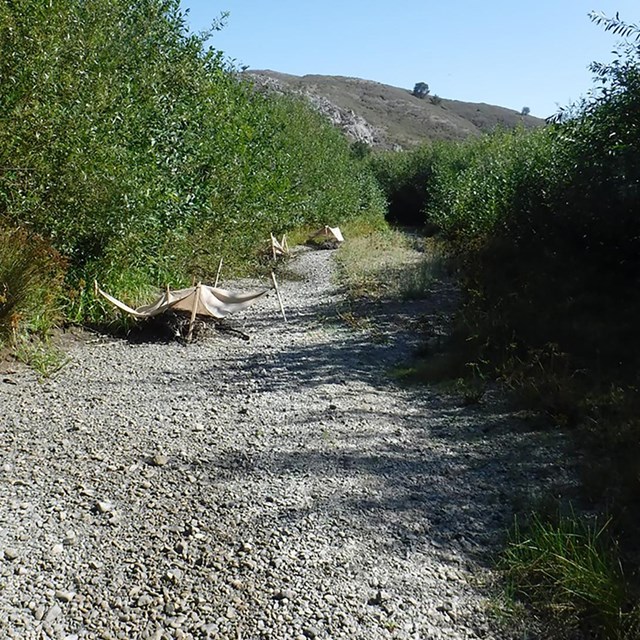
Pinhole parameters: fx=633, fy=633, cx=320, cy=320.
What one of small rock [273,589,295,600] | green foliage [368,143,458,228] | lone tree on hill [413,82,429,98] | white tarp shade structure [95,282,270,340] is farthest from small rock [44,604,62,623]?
lone tree on hill [413,82,429,98]

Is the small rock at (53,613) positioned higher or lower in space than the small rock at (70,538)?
lower

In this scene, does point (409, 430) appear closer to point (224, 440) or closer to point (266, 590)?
point (224, 440)

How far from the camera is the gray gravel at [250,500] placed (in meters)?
2.86

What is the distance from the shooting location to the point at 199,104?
10.3 metres

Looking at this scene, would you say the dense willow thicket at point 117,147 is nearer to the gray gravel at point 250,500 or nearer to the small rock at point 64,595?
the gray gravel at point 250,500

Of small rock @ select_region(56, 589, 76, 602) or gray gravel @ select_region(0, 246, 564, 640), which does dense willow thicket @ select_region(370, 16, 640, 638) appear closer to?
gray gravel @ select_region(0, 246, 564, 640)

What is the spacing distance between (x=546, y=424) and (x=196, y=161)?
7414 millimetres

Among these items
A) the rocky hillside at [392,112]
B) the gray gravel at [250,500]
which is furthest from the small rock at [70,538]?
the rocky hillside at [392,112]

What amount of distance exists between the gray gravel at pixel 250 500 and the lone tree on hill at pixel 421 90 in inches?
4146

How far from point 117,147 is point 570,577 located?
6.59 meters

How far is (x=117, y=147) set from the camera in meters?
7.47

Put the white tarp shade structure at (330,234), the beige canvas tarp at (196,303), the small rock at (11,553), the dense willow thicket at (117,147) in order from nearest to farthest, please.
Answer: the small rock at (11,553)
the dense willow thicket at (117,147)
the beige canvas tarp at (196,303)
the white tarp shade structure at (330,234)

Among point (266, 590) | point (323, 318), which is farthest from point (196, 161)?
point (266, 590)

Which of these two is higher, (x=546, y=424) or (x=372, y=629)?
(x=546, y=424)
